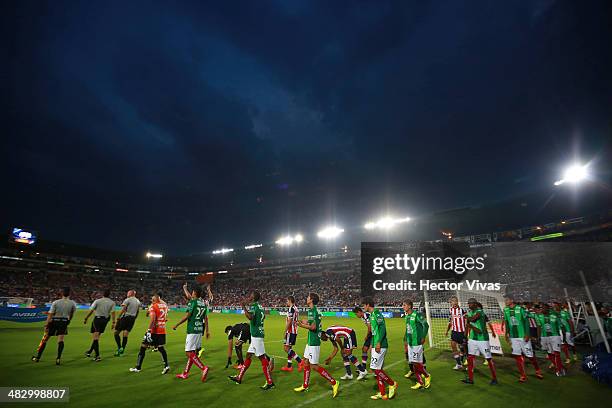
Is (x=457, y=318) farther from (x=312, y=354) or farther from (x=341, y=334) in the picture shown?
(x=312, y=354)

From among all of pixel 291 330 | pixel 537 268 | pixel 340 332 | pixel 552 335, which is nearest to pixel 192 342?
pixel 291 330

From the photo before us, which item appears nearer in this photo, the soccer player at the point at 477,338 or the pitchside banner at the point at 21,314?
the soccer player at the point at 477,338

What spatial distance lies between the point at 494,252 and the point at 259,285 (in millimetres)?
46828

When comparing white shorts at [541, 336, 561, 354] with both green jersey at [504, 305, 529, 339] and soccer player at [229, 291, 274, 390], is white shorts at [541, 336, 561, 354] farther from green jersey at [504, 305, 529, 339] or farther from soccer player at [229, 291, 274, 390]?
soccer player at [229, 291, 274, 390]

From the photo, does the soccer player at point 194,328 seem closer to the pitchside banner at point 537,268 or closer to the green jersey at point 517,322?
the green jersey at point 517,322

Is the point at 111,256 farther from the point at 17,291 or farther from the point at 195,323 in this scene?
the point at 195,323

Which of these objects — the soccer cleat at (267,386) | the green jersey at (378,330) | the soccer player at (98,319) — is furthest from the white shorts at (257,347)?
the soccer player at (98,319)

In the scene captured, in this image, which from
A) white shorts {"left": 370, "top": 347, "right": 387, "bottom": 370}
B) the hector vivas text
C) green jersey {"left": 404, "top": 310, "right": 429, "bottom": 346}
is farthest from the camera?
the hector vivas text

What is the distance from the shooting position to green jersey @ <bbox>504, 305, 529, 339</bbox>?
30.6ft

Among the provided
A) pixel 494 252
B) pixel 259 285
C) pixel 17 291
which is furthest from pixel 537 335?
pixel 17 291

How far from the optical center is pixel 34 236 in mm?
55594

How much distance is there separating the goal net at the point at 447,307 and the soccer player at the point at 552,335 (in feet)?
8.37

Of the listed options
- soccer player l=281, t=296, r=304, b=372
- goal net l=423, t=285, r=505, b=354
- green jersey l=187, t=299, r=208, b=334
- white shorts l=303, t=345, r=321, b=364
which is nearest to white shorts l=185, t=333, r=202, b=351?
green jersey l=187, t=299, r=208, b=334

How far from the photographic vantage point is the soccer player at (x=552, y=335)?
32.1 ft
